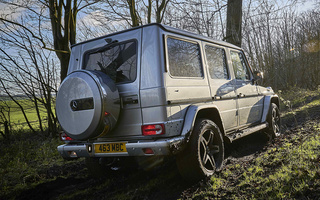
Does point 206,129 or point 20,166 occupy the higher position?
point 206,129

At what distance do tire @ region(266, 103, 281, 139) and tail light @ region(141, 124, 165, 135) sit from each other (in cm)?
315

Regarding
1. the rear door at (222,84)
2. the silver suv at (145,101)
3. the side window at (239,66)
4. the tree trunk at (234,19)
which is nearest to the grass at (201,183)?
the silver suv at (145,101)

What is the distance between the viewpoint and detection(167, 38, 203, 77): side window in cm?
322

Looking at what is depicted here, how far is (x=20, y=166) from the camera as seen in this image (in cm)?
528

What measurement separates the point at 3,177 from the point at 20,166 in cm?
71

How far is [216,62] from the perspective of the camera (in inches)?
162

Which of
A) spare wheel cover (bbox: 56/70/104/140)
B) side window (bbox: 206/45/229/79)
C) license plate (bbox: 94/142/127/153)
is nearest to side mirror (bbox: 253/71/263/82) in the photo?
side window (bbox: 206/45/229/79)

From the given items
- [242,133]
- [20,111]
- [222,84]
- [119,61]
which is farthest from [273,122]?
[20,111]

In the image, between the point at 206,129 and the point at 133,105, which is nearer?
the point at 133,105

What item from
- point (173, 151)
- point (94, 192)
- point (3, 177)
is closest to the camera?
point (173, 151)

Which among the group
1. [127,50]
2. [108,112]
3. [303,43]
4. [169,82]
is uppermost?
[303,43]

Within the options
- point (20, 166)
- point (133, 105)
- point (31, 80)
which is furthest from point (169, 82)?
point (31, 80)

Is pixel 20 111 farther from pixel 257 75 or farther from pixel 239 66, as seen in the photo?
pixel 257 75

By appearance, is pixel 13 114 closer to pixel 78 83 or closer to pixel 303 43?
pixel 78 83
